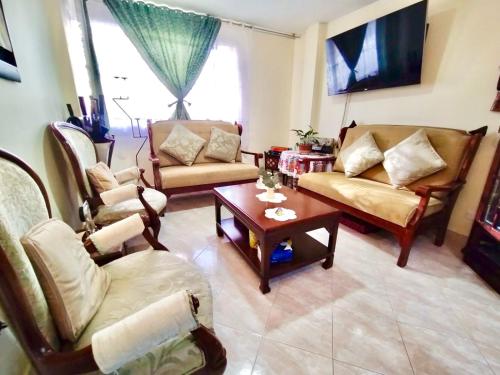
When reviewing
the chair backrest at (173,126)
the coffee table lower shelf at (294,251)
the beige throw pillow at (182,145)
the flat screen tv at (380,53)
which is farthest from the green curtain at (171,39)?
the coffee table lower shelf at (294,251)

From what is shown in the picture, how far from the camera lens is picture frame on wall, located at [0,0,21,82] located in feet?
3.28

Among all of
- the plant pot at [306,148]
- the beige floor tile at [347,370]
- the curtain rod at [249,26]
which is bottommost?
the beige floor tile at [347,370]

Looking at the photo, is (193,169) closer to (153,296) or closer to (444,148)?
(153,296)

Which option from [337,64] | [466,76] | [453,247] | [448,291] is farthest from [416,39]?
[448,291]

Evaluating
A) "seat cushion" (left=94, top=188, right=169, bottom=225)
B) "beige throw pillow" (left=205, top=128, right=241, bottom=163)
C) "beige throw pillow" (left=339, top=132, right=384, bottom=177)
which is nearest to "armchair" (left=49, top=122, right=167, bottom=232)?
"seat cushion" (left=94, top=188, right=169, bottom=225)

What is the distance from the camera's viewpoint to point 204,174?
8.43ft

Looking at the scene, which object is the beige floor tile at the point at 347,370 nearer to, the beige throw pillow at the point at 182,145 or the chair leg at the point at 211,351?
the chair leg at the point at 211,351

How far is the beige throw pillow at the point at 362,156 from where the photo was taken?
7.63ft

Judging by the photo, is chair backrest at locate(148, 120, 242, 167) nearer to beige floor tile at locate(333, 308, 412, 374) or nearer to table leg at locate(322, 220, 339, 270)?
table leg at locate(322, 220, 339, 270)

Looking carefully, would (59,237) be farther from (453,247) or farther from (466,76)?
(466,76)

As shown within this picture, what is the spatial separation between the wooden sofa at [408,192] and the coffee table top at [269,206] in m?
0.50

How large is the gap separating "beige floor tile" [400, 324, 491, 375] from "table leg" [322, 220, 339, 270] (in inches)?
21.2

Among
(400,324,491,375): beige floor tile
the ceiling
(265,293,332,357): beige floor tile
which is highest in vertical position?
the ceiling

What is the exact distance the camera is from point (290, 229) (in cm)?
135
